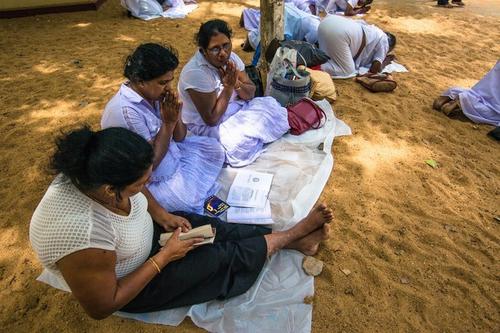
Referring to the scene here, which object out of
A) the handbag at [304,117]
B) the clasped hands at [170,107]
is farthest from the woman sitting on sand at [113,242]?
the handbag at [304,117]

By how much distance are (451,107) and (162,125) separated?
10.7ft

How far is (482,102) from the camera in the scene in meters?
3.79

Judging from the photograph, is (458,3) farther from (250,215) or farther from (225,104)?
(250,215)

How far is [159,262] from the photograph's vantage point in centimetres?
172

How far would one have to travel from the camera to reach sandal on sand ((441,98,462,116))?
3.82 metres

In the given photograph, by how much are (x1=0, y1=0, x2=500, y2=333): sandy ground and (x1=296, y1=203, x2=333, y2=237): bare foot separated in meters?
0.22

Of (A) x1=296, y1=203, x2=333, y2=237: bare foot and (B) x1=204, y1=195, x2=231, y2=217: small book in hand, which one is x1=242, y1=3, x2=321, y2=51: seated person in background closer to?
(B) x1=204, y1=195, x2=231, y2=217: small book in hand

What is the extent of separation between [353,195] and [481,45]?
4.86 meters

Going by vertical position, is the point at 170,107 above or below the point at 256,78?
above

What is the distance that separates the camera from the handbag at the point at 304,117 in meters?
3.36

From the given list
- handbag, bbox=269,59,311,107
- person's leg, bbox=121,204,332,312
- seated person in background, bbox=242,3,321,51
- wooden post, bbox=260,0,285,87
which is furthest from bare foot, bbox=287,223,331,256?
seated person in background, bbox=242,3,321,51

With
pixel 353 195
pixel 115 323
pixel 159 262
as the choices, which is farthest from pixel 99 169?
pixel 353 195

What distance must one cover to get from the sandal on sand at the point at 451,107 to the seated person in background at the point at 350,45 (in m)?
1.13

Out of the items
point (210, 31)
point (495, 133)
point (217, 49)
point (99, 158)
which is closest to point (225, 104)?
point (217, 49)
